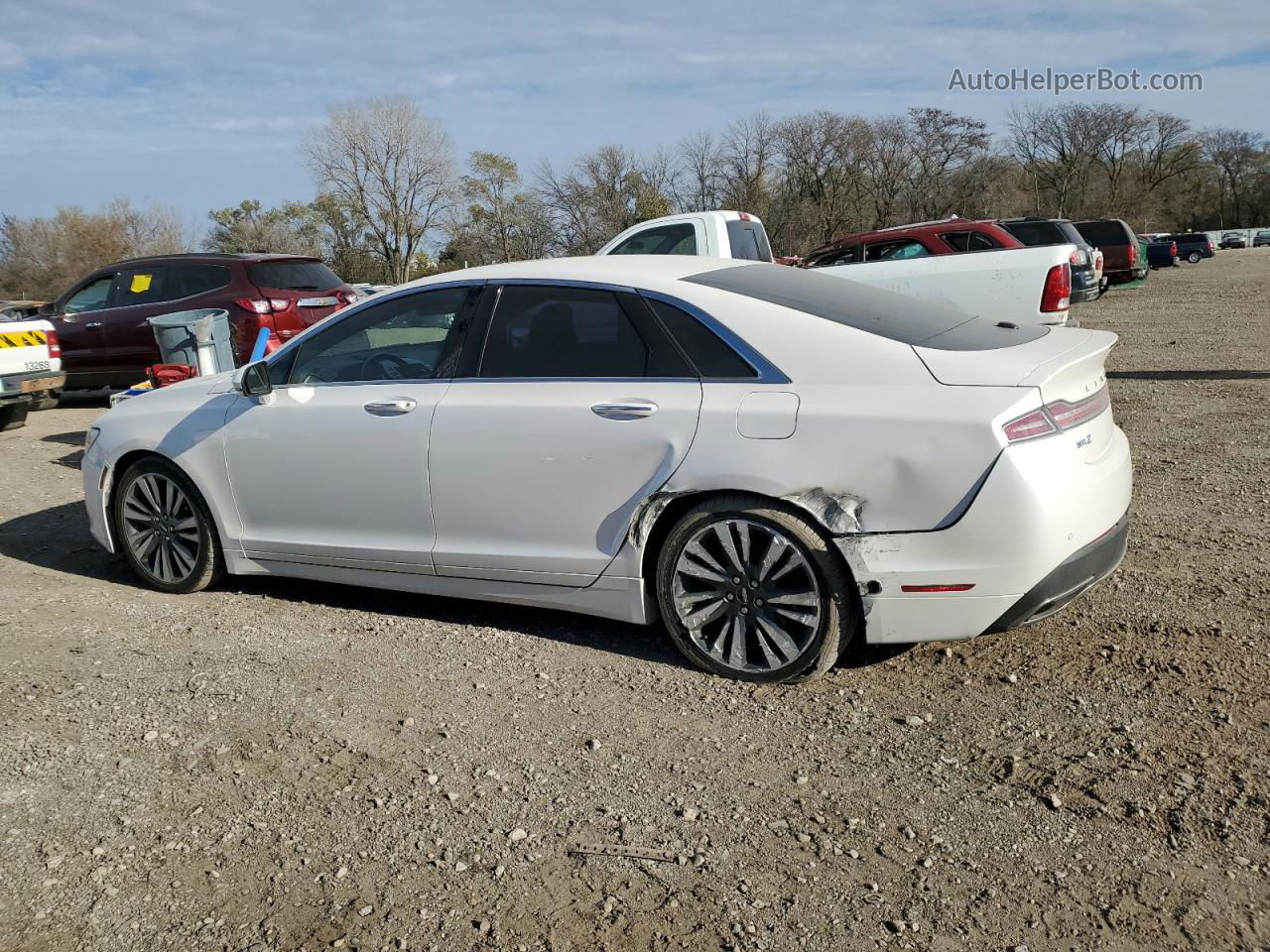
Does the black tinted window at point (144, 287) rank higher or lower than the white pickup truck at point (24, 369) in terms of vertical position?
higher

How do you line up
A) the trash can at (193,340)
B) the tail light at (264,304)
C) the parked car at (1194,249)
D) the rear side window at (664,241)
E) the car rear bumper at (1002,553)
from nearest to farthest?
the car rear bumper at (1002,553), the trash can at (193,340), the rear side window at (664,241), the tail light at (264,304), the parked car at (1194,249)

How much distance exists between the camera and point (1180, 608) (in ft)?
14.7

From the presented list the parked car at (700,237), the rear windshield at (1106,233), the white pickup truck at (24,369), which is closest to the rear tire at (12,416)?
the white pickup truck at (24,369)

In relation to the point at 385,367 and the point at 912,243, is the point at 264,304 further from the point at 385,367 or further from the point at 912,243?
the point at 912,243

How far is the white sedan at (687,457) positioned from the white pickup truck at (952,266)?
636 centimetres

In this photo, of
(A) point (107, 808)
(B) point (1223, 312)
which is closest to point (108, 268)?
(A) point (107, 808)

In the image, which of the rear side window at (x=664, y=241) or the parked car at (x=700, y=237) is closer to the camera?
the parked car at (x=700, y=237)

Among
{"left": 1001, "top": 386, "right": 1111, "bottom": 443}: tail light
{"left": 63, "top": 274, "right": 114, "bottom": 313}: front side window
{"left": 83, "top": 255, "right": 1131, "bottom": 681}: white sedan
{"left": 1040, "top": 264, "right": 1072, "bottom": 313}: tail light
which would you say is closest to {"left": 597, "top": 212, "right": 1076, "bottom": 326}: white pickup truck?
{"left": 1040, "top": 264, "right": 1072, "bottom": 313}: tail light

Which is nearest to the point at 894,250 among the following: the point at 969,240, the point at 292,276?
the point at 969,240

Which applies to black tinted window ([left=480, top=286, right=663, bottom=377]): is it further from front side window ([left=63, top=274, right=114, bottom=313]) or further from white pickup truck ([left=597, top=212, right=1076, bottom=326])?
front side window ([left=63, top=274, right=114, bottom=313])

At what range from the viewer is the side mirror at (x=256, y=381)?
4930 mm

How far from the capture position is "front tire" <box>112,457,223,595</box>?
5.23 meters

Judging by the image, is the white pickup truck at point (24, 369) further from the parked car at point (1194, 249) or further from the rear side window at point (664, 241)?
the parked car at point (1194, 249)

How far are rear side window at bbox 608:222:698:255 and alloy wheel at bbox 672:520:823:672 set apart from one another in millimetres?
7292
